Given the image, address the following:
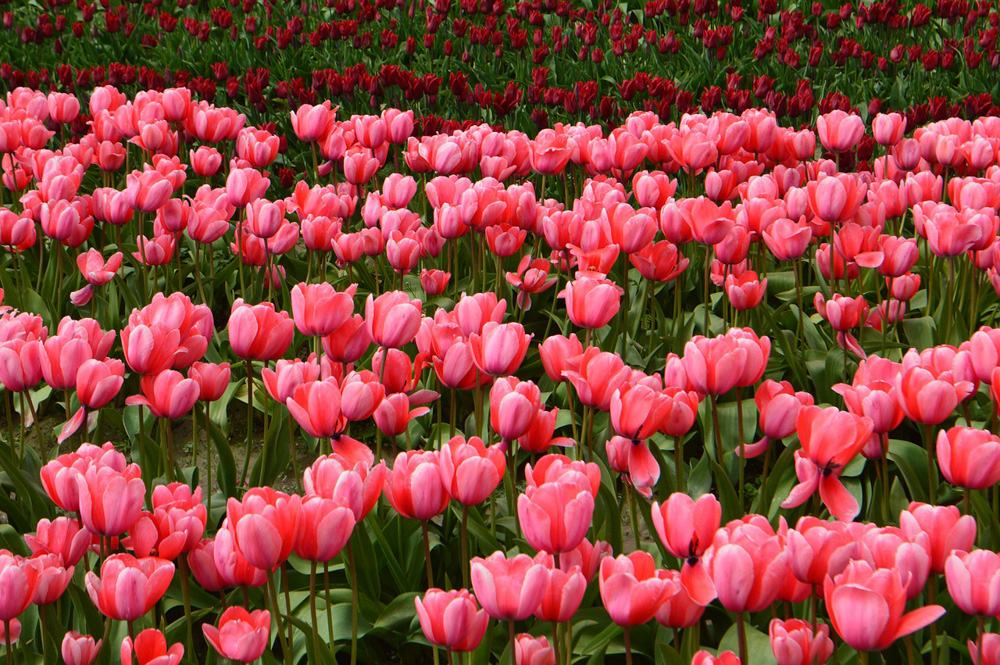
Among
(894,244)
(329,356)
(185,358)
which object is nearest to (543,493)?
(329,356)

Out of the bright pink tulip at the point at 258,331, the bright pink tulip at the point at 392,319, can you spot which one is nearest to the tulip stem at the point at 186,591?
the bright pink tulip at the point at 258,331

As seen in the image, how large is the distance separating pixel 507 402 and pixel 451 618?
0.49m

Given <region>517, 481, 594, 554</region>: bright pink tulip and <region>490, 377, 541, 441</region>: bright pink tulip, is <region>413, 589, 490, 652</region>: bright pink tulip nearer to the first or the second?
<region>517, 481, 594, 554</region>: bright pink tulip

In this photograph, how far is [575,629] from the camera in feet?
6.21

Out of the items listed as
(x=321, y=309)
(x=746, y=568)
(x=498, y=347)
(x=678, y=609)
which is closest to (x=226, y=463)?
(x=321, y=309)

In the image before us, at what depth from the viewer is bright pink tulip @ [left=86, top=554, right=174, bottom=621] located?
1457mm

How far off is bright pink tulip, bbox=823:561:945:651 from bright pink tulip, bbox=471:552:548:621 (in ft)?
1.21

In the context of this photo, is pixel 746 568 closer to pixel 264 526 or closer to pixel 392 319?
pixel 264 526

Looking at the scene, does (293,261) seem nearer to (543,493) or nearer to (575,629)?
(575,629)

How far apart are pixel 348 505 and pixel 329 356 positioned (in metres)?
0.66

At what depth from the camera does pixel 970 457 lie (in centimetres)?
158

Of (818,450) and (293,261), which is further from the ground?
(818,450)

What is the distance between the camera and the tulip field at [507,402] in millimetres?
1427

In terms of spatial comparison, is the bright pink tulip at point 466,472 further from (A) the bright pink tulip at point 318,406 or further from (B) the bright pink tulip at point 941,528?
(B) the bright pink tulip at point 941,528
